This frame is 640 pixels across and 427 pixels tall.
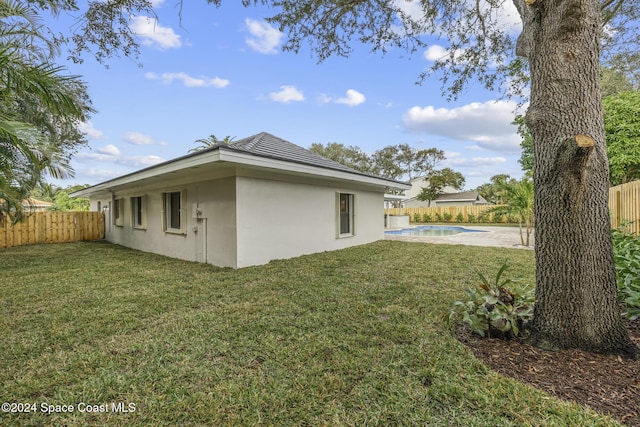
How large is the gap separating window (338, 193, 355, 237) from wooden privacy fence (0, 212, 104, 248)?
11096 mm

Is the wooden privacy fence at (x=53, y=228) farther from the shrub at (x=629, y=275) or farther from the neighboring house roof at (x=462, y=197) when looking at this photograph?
the neighboring house roof at (x=462, y=197)

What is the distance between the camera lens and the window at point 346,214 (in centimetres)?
948

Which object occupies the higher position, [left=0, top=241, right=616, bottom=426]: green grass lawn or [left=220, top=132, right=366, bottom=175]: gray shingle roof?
[left=220, top=132, right=366, bottom=175]: gray shingle roof

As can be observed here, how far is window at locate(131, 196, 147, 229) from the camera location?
31.6ft

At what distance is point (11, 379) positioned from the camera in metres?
2.19

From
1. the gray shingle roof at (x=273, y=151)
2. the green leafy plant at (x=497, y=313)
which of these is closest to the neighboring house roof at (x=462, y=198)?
the gray shingle roof at (x=273, y=151)

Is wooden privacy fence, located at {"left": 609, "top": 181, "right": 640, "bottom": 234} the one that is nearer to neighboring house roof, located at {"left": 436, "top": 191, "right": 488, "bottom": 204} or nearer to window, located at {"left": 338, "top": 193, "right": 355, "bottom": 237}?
window, located at {"left": 338, "top": 193, "right": 355, "bottom": 237}

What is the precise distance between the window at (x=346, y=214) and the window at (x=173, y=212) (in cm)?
480

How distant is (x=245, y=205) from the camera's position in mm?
6477

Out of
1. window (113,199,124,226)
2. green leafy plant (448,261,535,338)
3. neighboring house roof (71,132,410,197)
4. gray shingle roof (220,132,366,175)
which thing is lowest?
green leafy plant (448,261,535,338)

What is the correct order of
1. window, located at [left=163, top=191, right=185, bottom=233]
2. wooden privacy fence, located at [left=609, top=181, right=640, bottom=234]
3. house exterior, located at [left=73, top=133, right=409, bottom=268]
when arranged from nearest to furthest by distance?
wooden privacy fence, located at [left=609, top=181, right=640, bottom=234] < house exterior, located at [left=73, top=133, right=409, bottom=268] < window, located at [left=163, top=191, right=185, bottom=233]

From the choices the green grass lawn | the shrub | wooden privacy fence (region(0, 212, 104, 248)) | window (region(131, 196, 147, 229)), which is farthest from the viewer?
wooden privacy fence (region(0, 212, 104, 248))

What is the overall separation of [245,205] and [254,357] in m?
4.37

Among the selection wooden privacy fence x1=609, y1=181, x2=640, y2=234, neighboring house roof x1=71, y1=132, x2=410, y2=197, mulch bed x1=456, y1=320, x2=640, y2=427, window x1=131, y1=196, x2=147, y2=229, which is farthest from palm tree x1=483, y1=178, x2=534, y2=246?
window x1=131, y1=196, x2=147, y2=229
